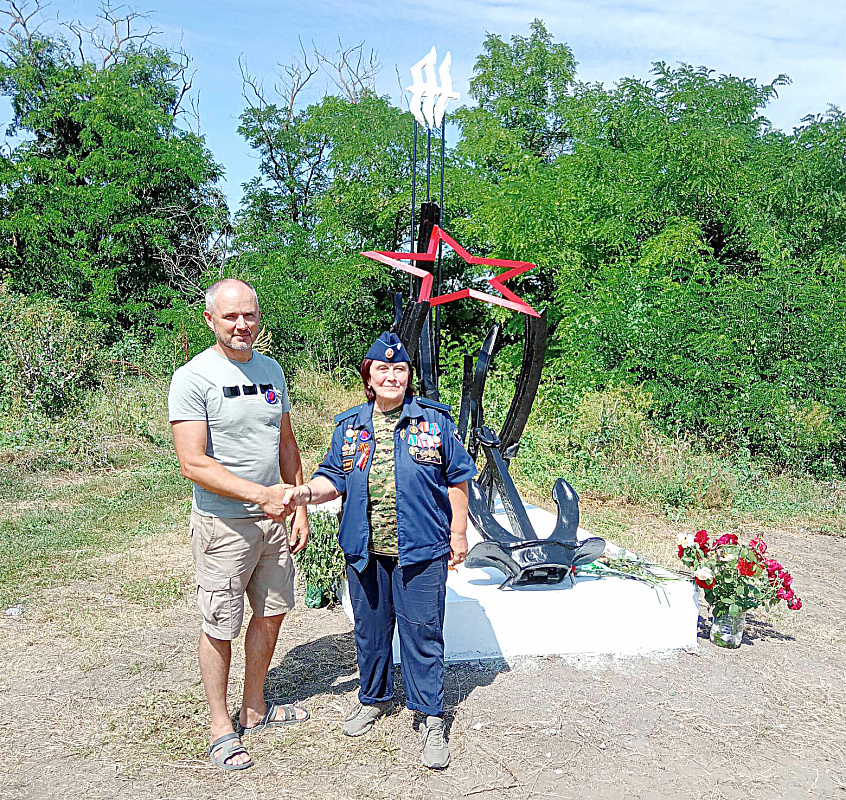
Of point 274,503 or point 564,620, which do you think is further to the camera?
point 564,620

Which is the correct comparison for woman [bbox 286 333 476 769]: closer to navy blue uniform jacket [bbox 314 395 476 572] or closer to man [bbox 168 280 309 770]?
navy blue uniform jacket [bbox 314 395 476 572]

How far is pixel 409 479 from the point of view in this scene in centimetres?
299

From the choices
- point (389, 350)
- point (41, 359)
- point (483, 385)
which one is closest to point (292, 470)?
point (389, 350)

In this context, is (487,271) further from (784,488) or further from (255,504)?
(255,504)

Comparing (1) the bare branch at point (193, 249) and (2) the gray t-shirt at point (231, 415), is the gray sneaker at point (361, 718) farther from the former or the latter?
(1) the bare branch at point (193, 249)

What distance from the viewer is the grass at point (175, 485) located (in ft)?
19.8

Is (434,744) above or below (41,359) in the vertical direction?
below

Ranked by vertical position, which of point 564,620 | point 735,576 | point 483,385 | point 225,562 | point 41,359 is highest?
point 483,385

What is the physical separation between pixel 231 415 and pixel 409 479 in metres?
0.69

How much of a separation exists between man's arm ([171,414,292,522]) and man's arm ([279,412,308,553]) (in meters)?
0.34

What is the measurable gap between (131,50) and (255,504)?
19.2 m

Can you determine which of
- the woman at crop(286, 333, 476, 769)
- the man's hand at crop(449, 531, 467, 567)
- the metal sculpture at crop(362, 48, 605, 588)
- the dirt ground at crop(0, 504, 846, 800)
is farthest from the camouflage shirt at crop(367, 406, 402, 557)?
the metal sculpture at crop(362, 48, 605, 588)

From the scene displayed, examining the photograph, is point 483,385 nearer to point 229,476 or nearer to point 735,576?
point 735,576

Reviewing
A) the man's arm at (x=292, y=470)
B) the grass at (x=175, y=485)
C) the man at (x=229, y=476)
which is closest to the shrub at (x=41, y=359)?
the grass at (x=175, y=485)
